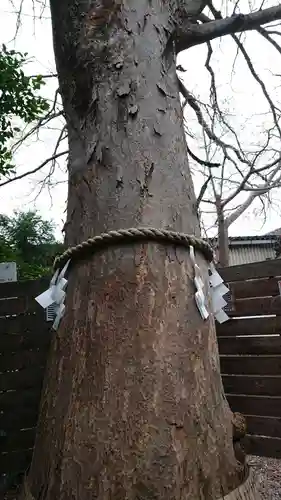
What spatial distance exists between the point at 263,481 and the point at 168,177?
2.23 meters

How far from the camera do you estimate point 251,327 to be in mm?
2777

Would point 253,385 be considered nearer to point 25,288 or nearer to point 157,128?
point 25,288

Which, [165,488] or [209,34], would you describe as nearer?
[165,488]

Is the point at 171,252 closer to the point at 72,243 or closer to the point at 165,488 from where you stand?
the point at 72,243

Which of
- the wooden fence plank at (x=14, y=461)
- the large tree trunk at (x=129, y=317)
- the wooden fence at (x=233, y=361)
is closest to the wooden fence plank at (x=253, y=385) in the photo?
the wooden fence at (x=233, y=361)

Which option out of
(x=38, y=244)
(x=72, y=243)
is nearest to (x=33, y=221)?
(x=38, y=244)

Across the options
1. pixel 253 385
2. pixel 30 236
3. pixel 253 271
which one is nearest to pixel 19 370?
pixel 253 385

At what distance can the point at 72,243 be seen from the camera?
1382mm

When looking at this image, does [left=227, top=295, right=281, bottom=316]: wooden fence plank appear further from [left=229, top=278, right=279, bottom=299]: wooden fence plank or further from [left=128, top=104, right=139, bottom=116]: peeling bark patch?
[left=128, top=104, right=139, bottom=116]: peeling bark patch

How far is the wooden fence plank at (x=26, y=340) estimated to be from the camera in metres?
2.60

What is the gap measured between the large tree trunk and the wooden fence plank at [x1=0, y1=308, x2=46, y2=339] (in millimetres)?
1367

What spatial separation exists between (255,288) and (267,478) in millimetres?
1239

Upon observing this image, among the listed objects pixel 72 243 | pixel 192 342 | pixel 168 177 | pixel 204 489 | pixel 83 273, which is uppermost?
pixel 168 177

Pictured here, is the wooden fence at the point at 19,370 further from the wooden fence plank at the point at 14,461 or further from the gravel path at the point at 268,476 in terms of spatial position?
the gravel path at the point at 268,476
